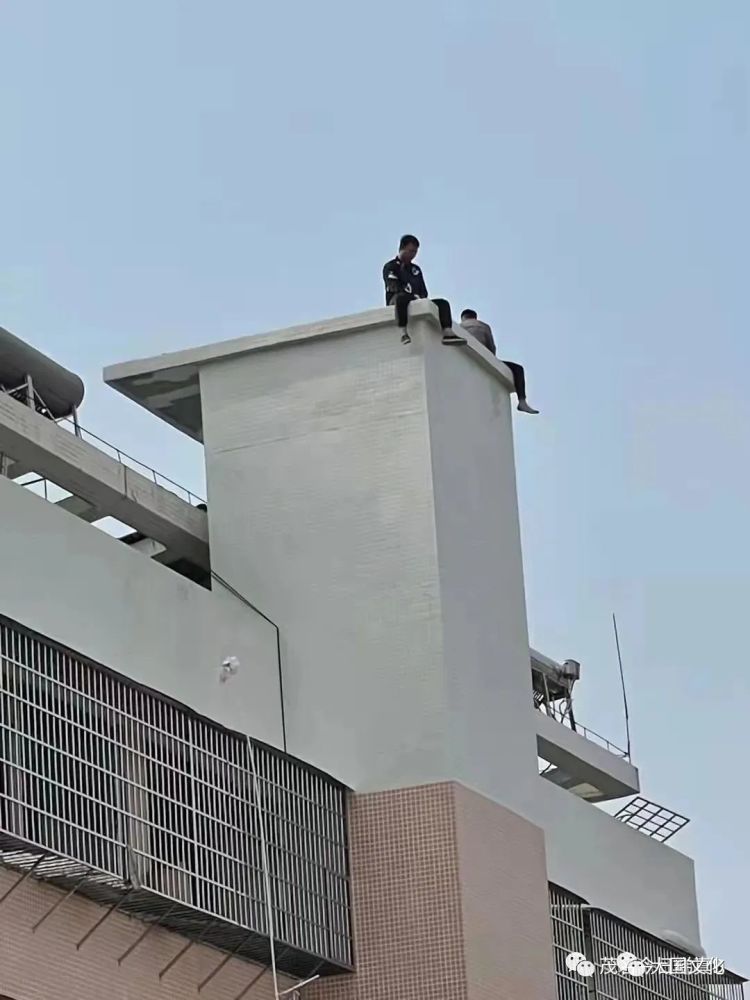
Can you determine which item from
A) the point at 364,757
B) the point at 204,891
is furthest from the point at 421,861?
the point at 204,891

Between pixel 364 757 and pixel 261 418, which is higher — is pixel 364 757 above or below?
below

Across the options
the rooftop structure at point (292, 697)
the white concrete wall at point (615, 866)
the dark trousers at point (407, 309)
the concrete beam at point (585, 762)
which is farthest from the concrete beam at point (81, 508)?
the concrete beam at point (585, 762)

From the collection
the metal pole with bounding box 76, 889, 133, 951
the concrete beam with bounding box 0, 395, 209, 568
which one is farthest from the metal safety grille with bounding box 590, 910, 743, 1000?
the metal pole with bounding box 76, 889, 133, 951

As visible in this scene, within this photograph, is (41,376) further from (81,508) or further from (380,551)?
(380,551)

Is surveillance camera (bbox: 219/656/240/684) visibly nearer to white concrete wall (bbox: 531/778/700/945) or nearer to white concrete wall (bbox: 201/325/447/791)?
white concrete wall (bbox: 201/325/447/791)

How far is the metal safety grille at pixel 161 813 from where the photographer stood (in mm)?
19641

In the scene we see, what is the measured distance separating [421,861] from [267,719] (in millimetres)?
2238

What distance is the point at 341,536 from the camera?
25031mm

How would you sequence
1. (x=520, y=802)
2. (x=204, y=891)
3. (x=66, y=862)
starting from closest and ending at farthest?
(x=66, y=862)
(x=204, y=891)
(x=520, y=802)

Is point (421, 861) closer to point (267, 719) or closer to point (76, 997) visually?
point (267, 719)

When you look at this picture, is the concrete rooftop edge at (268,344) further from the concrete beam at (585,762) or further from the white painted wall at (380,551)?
the concrete beam at (585,762)

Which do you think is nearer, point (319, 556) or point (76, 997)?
point (76, 997)

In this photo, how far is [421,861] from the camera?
77.3ft

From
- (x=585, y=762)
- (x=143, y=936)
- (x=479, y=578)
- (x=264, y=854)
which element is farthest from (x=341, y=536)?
(x=585, y=762)
